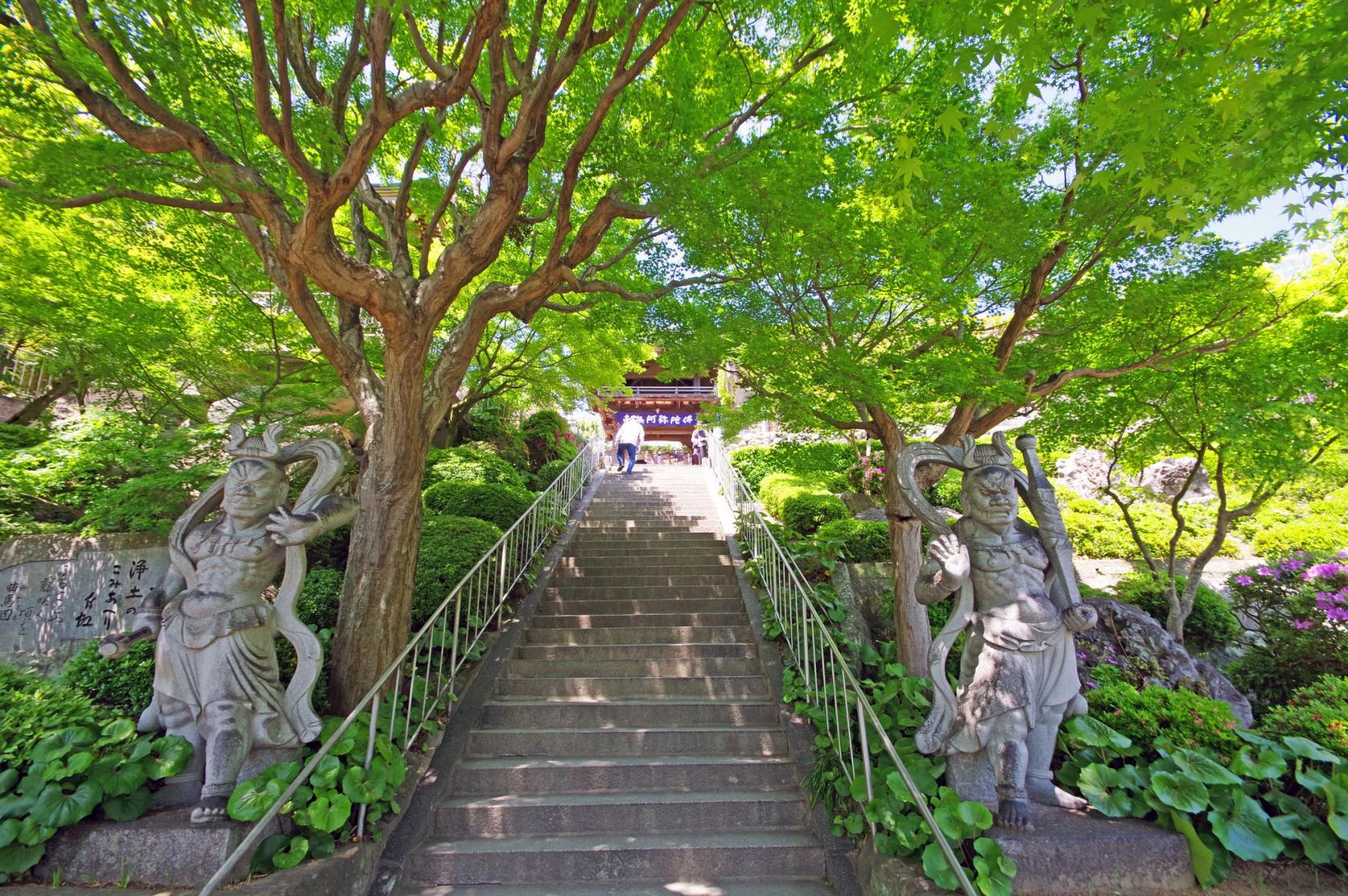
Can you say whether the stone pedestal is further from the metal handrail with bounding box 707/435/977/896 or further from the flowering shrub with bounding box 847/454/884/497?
the flowering shrub with bounding box 847/454/884/497

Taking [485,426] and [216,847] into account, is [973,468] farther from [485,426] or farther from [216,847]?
[485,426]

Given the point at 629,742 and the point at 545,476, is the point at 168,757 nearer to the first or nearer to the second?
the point at 629,742

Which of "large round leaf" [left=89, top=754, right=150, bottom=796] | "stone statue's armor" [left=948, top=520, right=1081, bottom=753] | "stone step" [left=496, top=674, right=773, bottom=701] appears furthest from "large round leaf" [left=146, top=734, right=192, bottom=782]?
"stone statue's armor" [left=948, top=520, right=1081, bottom=753]

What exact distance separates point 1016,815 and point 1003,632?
0.92 meters

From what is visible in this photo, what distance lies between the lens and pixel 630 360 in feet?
33.8

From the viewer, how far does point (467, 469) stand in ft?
29.2

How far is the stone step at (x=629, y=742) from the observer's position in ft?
14.1

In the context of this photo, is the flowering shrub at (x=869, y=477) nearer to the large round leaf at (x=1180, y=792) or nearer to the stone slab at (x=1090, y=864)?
the large round leaf at (x=1180, y=792)

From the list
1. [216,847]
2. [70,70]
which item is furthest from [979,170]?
[216,847]

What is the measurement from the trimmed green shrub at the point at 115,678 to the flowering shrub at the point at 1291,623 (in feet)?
33.6

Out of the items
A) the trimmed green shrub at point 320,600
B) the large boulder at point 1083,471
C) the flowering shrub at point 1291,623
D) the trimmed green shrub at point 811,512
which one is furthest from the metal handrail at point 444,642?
the large boulder at point 1083,471

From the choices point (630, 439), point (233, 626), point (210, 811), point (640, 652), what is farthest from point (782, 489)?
point (210, 811)

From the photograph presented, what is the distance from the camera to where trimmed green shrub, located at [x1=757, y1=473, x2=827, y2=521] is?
29.7 feet

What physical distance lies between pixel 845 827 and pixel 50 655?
23.0 ft
